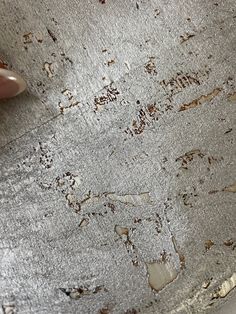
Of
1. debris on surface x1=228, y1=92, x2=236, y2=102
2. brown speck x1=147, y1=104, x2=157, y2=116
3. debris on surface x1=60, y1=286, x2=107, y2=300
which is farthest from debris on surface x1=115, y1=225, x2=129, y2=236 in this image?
debris on surface x1=228, y1=92, x2=236, y2=102

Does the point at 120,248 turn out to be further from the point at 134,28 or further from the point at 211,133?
the point at 134,28

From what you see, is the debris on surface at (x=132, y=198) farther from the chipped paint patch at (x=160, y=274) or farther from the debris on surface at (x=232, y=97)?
the debris on surface at (x=232, y=97)

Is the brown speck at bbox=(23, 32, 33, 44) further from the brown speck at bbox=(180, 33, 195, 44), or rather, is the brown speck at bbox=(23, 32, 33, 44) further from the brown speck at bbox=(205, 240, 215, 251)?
the brown speck at bbox=(205, 240, 215, 251)

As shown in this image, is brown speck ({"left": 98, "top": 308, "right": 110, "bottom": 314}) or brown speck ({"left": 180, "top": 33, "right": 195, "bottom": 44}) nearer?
brown speck ({"left": 98, "top": 308, "right": 110, "bottom": 314})

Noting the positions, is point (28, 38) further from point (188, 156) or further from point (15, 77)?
point (188, 156)

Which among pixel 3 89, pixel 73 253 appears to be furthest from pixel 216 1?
pixel 73 253

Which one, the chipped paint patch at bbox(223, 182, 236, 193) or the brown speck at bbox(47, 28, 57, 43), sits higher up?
the brown speck at bbox(47, 28, 57, 43)
